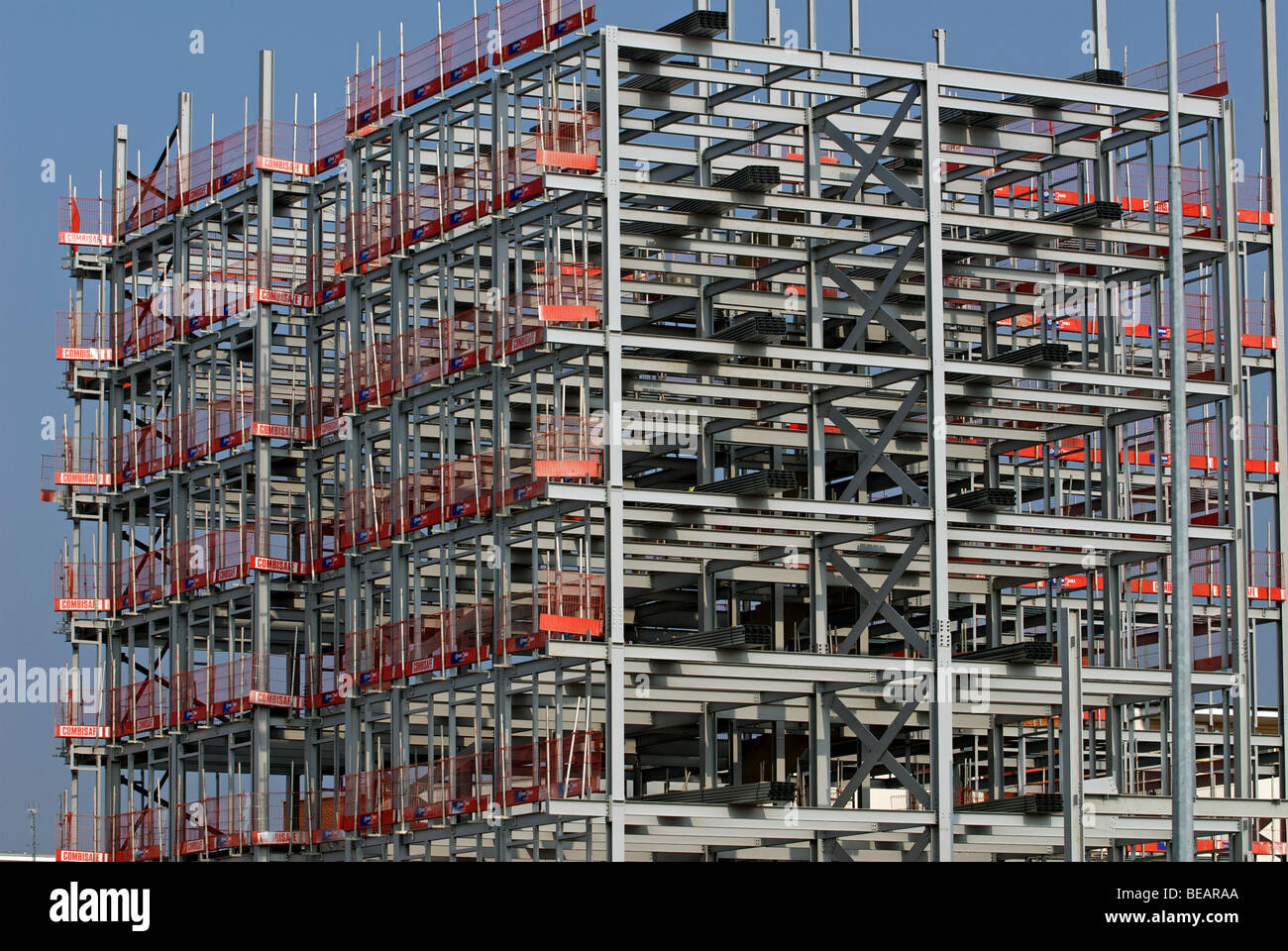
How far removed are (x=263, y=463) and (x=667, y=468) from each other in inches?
459

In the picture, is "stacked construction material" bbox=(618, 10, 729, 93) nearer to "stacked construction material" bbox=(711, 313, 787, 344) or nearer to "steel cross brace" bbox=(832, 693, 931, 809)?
"stacked construction material" bbox=(711, 313, 787, 344)

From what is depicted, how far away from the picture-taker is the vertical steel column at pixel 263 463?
226 ft

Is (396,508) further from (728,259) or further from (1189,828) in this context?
(1189,828)

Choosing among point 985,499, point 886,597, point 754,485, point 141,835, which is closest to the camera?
point 754,485

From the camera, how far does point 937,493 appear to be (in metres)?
59.0

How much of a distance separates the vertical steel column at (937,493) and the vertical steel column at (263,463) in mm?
19005

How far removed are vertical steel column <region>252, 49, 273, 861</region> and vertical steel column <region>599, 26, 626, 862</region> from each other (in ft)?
45.9

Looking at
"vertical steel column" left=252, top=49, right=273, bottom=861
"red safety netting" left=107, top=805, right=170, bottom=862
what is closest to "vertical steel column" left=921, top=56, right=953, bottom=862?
"vertical steel column" left=252, top=49, right=273, bottom=861

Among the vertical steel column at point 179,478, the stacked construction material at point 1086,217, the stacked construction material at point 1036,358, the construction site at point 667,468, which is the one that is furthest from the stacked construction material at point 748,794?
the vertical steel column at point 179,478

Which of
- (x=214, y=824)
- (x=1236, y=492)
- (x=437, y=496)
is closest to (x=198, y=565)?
(x=214, y=824)

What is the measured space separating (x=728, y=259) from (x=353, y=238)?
378 inches

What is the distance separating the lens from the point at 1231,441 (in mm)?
62188

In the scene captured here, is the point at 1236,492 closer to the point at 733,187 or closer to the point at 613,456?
the point at 733,187
